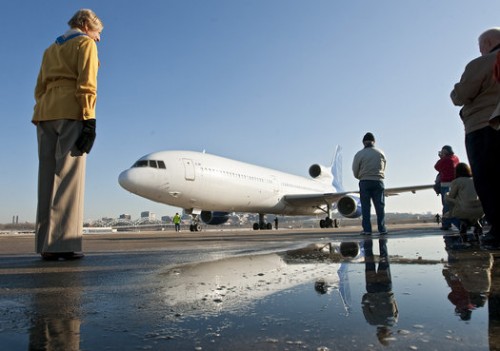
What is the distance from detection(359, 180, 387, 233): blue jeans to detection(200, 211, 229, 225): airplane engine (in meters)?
14.0

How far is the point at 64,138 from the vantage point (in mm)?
3283

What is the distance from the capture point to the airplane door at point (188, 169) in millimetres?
14314

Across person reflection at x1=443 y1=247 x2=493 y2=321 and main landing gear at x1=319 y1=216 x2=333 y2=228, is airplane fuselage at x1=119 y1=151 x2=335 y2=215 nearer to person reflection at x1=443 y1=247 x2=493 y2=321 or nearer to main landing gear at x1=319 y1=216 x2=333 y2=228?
main landing gear at x1=319 y1=216 x2=333 y2=228

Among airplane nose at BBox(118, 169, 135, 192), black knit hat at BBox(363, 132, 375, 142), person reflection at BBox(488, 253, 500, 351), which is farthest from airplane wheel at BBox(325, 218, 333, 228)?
person reflection at BBox(488, 253, 500, 351)

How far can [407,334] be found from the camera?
0.91m

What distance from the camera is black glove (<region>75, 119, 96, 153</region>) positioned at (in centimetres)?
326

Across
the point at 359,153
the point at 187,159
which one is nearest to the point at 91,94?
the point at 359,153

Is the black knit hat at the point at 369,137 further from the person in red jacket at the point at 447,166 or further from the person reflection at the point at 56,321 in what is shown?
the person reflection at the point at 56,321

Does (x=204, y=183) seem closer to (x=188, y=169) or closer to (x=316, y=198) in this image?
(x=188, y=169)

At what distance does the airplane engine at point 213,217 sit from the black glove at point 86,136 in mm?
16949

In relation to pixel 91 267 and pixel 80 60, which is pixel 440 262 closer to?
pixel 91 267

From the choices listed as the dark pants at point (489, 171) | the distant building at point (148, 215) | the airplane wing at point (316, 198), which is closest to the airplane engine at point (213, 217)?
the airplane wing at point (316, 198)

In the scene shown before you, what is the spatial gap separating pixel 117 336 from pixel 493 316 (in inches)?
38.1

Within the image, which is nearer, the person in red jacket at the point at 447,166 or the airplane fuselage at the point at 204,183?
the person in red jacket at the point at 447,166
